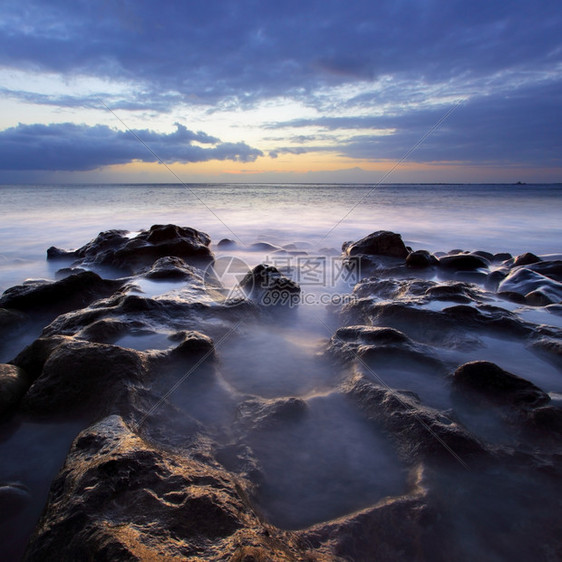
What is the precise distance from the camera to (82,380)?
6.93 ft

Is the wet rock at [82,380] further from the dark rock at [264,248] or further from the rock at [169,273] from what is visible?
the dark rock at [264,248]

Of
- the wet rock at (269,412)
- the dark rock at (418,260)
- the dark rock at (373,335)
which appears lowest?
the wet rock at (269,412)

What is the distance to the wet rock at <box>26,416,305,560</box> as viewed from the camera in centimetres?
112

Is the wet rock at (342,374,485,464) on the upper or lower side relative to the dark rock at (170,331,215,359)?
lower

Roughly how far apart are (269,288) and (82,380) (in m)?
2.64

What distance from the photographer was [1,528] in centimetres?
146

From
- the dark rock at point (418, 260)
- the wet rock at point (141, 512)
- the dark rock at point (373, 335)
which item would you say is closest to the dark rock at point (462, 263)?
the dark rock at point (418, 260)

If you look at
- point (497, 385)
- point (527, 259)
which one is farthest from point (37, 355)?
point (527, 259)

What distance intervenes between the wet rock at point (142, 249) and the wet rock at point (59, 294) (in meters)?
1.53

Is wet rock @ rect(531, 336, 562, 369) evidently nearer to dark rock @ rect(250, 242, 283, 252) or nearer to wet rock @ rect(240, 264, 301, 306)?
wet rock @ rect(240, 264, 301, 306)

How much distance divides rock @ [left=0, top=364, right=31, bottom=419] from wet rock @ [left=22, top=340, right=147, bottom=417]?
0.25ft

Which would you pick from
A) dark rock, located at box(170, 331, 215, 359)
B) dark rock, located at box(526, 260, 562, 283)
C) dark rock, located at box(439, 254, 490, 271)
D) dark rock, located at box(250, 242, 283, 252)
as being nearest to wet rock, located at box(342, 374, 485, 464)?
dark rock, located at box(170, 331, 215, 359)

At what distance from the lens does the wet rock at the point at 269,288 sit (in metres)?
4.34

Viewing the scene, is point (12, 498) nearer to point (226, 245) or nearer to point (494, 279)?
point (494, 279)
